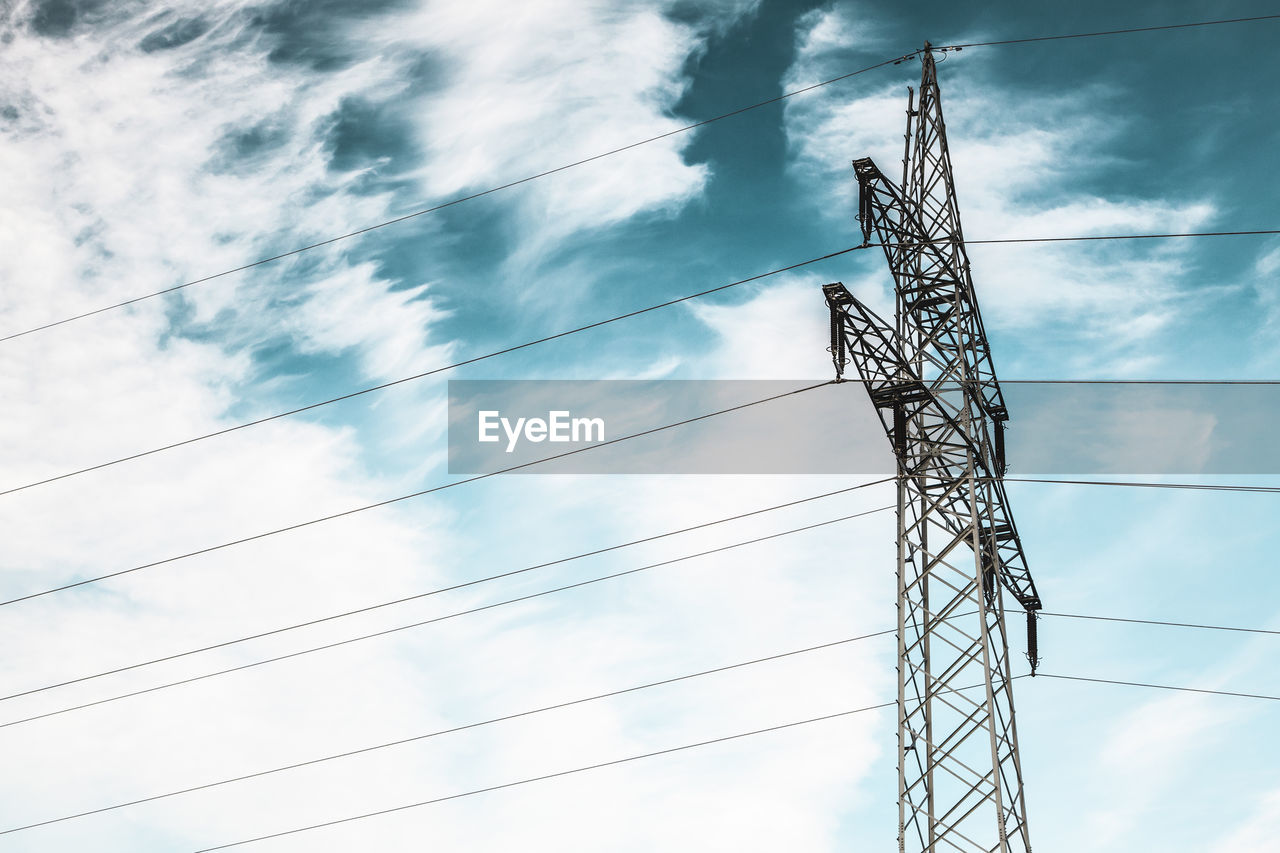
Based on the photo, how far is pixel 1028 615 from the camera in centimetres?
2739

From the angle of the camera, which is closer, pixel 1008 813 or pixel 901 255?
pixel 1008 813

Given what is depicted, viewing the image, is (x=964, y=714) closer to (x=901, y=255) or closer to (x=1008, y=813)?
(x=1008, y=813)

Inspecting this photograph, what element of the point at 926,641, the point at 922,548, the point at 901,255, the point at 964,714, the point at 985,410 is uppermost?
the point at 901,255

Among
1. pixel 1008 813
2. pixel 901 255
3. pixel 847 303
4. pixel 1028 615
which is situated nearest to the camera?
pixel 1008 813

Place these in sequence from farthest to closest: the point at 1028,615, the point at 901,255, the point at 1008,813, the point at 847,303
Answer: the point at 1028,615 < the point at 901,255 < the point at 847,303 < the point at 1008,813

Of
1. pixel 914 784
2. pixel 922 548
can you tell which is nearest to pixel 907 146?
pixel 922 548

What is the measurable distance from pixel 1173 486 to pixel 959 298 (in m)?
6.37

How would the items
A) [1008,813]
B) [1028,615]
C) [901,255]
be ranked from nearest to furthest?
[1008,813] → [901,255] → [1028,615]

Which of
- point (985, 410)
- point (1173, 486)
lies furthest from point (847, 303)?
point (1173, 486)

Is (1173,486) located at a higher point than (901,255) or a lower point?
lower

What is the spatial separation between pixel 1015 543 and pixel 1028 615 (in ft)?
11.1

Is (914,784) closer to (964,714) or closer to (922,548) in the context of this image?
(964,714)

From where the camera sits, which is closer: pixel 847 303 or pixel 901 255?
pixel 847 303

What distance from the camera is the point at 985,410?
24.2 meters
